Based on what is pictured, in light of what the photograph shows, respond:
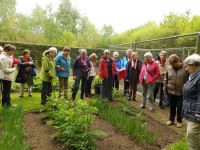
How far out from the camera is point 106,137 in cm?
460

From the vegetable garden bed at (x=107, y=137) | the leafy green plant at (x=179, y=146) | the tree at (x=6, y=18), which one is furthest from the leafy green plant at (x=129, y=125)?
the tree at (x=6, y=18)

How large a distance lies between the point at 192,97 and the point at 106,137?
76.5 inches

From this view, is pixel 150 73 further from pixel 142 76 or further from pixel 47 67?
pixel 47 67

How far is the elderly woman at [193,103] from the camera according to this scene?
3418 millimetres

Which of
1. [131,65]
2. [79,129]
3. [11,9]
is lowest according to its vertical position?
[79,129]

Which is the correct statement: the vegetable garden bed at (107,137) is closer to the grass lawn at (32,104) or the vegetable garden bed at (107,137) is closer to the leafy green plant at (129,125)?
the leafy green plant at (129,125)

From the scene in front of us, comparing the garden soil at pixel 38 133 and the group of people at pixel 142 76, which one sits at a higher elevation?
the group of people at pixel 142 76

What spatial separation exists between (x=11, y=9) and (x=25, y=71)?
22727 mm

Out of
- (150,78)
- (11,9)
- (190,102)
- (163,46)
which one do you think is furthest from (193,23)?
(11,9)

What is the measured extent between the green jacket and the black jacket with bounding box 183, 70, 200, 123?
4.15 m

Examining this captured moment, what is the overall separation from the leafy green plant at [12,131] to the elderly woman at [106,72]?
333 cm

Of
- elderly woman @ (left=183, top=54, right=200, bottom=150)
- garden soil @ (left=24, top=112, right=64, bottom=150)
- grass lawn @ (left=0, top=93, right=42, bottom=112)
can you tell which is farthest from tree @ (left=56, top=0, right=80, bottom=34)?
elderly woman @ (left=183, top=54, right=200, bottom=150)

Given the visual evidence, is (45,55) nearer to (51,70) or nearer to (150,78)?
(51,70)

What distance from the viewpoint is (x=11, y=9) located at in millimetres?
27922
